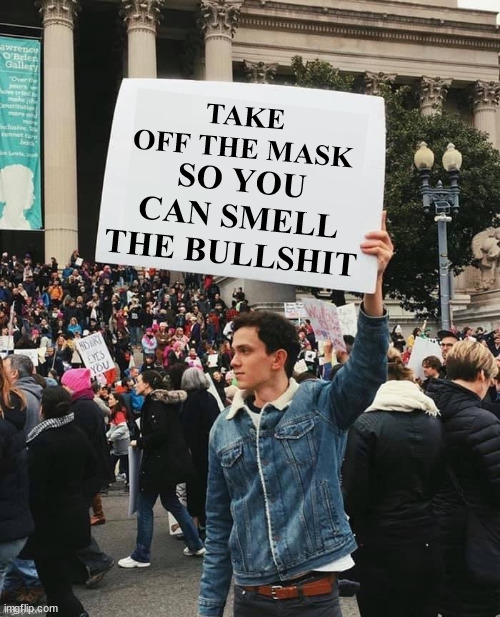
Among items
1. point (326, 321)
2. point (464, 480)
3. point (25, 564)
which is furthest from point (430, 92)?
point (464, 480)

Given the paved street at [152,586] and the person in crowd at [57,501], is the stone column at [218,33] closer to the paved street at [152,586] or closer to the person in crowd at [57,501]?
the paved street at [152,586]

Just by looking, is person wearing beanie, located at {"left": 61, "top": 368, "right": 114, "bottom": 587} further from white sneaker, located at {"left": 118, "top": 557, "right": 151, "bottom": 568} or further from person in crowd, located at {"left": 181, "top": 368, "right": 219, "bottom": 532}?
person in crowd, located at {"left": 181, "top": 368, "right": 219, "bottom": 532}

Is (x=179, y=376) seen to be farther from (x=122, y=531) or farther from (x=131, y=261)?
(x=131, y=261)

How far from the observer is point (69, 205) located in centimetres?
3127

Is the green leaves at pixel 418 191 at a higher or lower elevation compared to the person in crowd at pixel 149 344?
higher

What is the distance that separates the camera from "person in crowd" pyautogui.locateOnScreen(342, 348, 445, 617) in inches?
145

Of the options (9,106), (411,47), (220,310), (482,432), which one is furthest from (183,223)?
(411,47)

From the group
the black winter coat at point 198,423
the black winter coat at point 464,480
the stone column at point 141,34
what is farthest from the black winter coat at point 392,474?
the stone column at point 141,34

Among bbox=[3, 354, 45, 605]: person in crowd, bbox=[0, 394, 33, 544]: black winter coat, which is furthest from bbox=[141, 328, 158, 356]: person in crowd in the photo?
bbox=[0, 394, 33, 544]: black winter coat

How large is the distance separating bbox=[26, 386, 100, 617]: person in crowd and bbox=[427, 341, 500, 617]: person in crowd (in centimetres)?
247

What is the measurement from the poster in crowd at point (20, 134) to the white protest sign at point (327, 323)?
812 inches

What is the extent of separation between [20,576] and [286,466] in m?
4.53

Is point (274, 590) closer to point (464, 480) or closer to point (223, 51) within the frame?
point (464, 480)

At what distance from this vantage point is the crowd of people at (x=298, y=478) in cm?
273
